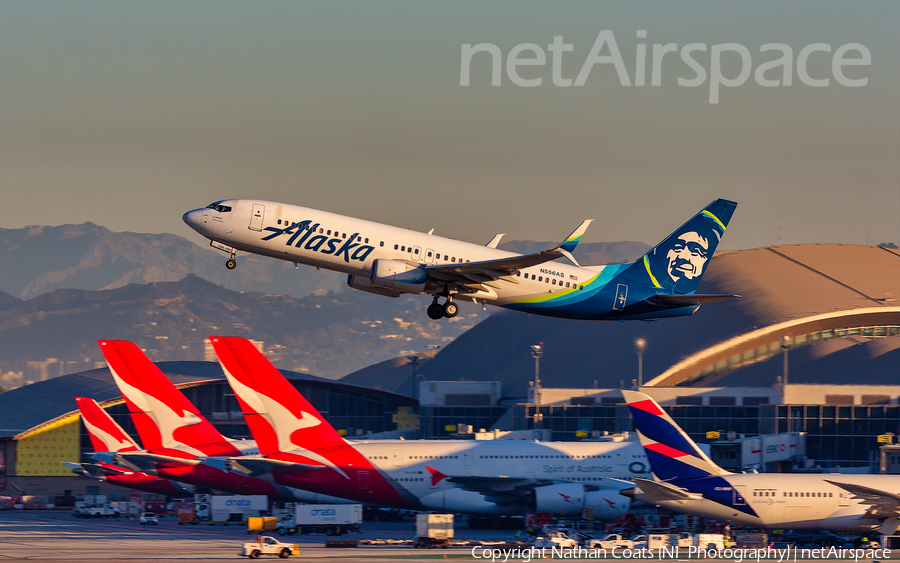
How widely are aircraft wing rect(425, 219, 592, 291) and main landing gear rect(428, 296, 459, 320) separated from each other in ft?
3.71

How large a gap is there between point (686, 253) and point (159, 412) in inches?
1577

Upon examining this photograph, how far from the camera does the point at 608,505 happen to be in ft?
229

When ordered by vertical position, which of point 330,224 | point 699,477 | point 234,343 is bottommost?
point 699,477

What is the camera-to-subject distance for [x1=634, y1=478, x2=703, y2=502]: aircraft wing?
6059 cm

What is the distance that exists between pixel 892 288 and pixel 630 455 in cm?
12055

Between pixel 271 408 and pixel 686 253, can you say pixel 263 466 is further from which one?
pixel 686 253

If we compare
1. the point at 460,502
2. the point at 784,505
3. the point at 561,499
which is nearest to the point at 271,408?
the point at 460,502

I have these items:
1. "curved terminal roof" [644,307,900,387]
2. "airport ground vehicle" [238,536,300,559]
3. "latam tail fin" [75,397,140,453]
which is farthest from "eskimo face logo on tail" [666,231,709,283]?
"curved terminal roof" [644,307,900,387]

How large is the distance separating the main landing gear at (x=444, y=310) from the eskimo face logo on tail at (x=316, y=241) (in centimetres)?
435

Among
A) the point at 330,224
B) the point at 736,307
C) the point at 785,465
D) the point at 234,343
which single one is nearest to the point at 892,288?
the point at 736,307

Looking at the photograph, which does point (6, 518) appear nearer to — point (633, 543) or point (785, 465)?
point (633, 543)

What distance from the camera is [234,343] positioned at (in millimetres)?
70500

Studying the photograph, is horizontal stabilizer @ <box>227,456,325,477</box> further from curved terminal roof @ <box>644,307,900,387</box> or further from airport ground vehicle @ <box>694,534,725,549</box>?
curved terminal roof @ <box>644,307,900,387</box>

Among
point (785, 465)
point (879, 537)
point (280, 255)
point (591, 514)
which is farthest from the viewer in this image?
point (785, 465)
